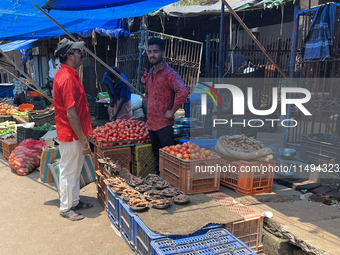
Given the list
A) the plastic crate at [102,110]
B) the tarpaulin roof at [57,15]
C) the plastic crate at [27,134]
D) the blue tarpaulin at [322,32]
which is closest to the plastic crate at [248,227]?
the tarpaulin roof at [57,15]

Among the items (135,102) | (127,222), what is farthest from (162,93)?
(135,102)

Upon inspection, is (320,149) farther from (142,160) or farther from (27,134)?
(27,134)

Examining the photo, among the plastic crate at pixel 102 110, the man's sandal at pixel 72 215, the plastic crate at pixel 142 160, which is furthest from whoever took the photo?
the plastic crate at pixel 102 110

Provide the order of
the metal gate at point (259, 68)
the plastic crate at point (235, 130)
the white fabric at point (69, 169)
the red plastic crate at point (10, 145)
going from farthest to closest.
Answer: the metal gate at point (259, 68)
the red plastic crate at point (10, 145)
the plastic crate at point (235, 130)
the white fabric at point (69, 169)

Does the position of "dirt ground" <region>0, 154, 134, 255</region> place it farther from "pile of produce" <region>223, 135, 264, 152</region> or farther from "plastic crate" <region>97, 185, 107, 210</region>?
"pile of produce" <region>223, 135, 264, 152</region>

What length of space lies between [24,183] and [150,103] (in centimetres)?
311

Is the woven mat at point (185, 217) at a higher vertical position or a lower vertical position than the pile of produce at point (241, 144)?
lower

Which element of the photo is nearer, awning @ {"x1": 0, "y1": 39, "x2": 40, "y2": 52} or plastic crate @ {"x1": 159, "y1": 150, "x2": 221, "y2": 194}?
plastic crate @ {"x1": 159, "y1": 150, "x2": 221, "y2": 194}

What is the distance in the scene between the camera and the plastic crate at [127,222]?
3.04 m

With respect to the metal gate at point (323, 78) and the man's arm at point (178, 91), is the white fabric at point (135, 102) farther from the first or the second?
the metal gate at point (323, 78)

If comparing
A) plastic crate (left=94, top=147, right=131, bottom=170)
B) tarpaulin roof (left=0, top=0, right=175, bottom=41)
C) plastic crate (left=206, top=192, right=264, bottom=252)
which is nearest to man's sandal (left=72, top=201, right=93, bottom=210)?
plastic crate (left=94, top=147, right=131, bottom=170)

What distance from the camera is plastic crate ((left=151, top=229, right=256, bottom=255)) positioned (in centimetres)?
240

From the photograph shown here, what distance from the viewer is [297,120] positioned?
251 inches

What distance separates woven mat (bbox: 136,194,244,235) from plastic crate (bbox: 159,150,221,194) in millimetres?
457
